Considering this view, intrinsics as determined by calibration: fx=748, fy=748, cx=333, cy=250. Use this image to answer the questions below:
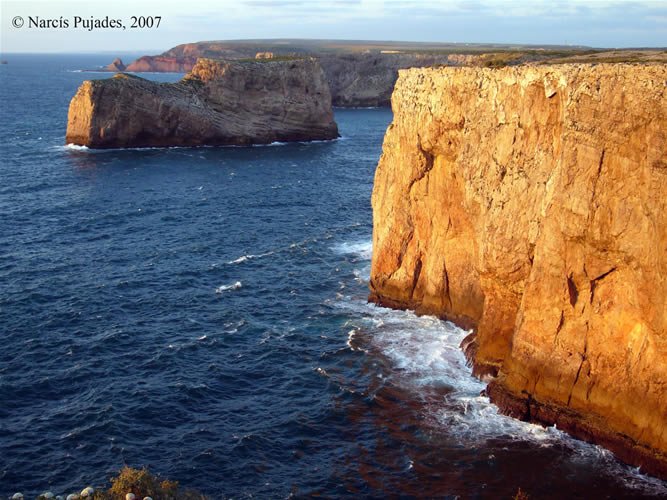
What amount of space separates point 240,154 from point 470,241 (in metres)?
80.5

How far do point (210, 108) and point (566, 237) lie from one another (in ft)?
337

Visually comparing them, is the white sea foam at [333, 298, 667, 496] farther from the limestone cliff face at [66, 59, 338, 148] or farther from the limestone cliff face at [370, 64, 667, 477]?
the limestone cliff face at [66, 59, 338, 148]

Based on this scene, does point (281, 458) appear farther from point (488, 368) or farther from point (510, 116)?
point (510, 116)

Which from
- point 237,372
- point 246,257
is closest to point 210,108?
point 246,257

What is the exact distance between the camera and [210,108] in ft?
438

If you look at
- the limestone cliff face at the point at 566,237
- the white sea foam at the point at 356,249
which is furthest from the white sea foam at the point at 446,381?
the white sea foam at the point at 356,249

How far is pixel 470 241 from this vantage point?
53.3 metres

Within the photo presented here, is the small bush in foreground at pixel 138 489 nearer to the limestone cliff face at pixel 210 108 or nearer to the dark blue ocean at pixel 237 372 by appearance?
the dark blue ocean at pixel 237 372

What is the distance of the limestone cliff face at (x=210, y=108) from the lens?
124562mm

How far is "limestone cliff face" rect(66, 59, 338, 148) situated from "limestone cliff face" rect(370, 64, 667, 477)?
3237 inches

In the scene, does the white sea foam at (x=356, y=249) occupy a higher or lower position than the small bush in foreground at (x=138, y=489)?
lower

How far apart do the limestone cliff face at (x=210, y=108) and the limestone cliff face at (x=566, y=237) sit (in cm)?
8223

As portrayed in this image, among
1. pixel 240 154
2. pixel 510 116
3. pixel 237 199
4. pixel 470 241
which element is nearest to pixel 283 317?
pixel 470 241

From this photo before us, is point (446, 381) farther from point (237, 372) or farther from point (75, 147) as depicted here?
point (75, 147)
